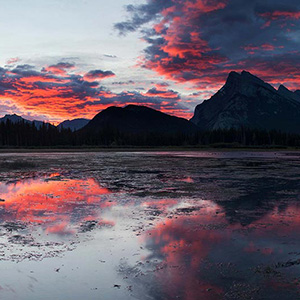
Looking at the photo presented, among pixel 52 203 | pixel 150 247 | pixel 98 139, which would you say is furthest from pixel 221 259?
pixel 98 139

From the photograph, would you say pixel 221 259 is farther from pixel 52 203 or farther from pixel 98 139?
pixel 98 139

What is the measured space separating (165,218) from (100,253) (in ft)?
16.8

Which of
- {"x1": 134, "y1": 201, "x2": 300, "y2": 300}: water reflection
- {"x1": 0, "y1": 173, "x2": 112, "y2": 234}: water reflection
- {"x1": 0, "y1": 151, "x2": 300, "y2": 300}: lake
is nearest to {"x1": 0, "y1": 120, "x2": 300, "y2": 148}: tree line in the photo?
{"x1": 0, "y1": 173, "x2": 112, "y2": 234}: water reflection

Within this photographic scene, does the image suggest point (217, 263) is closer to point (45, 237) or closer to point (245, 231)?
point (245, 231)

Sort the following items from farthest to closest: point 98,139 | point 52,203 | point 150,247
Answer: point 98,139, point 52,203, point 150,247

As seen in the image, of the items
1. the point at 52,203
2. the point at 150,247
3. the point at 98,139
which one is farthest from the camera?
the point at 98,139

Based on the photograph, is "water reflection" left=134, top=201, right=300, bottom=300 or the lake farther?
the lake

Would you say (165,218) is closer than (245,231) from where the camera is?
No

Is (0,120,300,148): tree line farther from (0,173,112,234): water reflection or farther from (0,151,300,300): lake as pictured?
(0,151,300,300): lake

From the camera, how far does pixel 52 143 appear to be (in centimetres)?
17925

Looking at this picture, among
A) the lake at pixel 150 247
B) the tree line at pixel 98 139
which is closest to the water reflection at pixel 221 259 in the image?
the lake at pixel 150 247

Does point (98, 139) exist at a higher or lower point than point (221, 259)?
higher

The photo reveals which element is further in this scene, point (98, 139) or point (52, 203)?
point (98, 139)

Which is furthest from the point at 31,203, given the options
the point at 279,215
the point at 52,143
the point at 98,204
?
the point at 52,143
